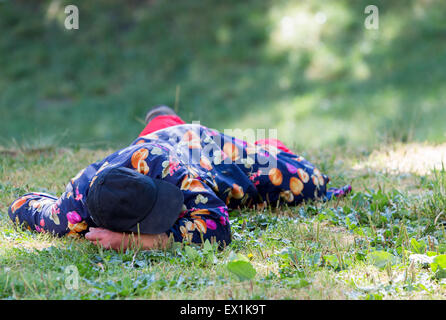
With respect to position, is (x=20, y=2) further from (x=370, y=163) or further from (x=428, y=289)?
(x=428, y=289)

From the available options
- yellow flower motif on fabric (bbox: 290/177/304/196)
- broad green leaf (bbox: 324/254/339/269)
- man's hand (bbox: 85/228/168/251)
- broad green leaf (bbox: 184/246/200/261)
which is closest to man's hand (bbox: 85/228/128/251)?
man's hand (bbox: 85/228/168/251)

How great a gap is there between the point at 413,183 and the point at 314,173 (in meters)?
0.81

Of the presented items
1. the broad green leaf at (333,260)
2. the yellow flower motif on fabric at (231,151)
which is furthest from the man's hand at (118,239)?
the yellow flower motif on fabric at (231,151)

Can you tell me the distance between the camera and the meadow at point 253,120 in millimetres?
2104

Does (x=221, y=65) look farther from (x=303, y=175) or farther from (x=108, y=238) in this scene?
(x=108, y=238)

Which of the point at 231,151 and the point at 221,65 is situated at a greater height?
the point at 221,65

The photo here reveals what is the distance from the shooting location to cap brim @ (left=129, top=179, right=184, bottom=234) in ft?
7.39

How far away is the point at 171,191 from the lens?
230 cm

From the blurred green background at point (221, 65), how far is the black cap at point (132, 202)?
15.0ft

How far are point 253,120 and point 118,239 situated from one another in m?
5.56

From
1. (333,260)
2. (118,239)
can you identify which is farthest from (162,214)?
(333,260)

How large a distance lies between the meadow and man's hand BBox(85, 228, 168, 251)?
5 centimetres

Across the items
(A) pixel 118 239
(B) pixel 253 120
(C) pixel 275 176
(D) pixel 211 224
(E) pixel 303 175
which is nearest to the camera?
(A) pixel 118 239

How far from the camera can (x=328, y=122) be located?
24.0ft
